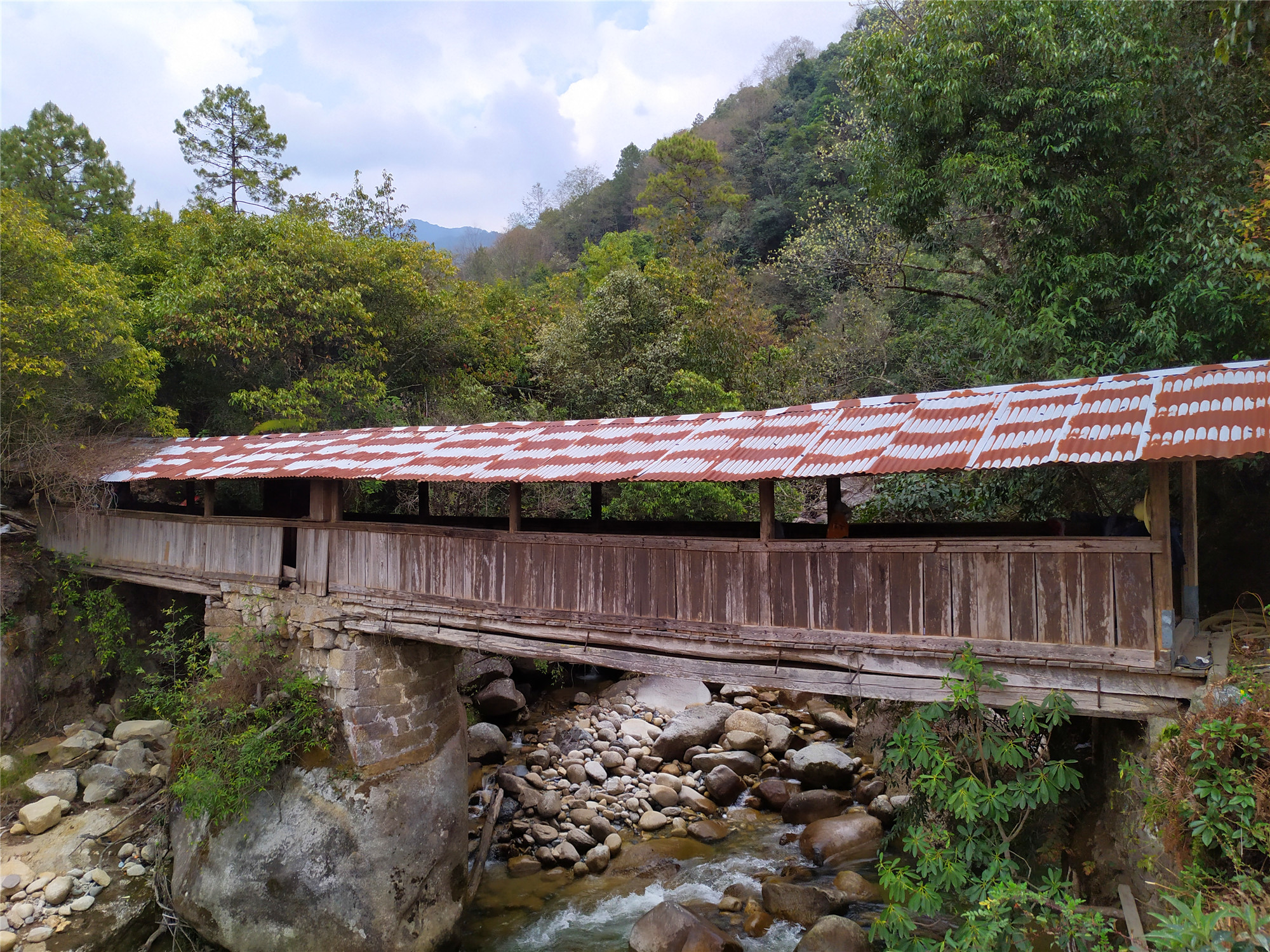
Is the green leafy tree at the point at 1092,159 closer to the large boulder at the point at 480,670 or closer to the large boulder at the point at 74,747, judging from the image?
the large boulder at the point at 480,670

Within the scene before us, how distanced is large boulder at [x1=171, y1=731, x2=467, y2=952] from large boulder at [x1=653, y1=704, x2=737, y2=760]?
16.8 ft

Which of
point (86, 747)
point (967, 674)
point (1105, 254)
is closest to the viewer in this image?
point (967, 674)

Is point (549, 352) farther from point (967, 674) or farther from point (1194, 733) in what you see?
point (1194, 733)

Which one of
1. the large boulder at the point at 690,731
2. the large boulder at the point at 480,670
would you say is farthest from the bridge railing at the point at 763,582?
the large boulder at the point at 690,731

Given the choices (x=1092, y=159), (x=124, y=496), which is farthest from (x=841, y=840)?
(x=124, y=496)

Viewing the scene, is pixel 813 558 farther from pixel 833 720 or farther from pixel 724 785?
pixel 833 720

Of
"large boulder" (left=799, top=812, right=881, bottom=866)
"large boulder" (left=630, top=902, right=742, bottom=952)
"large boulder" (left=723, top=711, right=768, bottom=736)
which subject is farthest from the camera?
"large boulder" (left=723, top=711, right=768, bottom=736)

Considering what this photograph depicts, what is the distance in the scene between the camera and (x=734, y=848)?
1131cm

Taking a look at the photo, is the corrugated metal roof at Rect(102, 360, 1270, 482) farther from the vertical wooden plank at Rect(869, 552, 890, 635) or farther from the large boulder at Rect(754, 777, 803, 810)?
the large boulder at Rect(754, 777, 803, 810)

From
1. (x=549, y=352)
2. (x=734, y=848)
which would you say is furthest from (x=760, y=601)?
(x=549, y=352)

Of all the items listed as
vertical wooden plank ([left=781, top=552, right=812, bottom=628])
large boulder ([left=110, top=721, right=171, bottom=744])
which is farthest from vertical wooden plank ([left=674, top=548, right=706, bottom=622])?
large boulder ([left=110, top=721, right=171, bottom=744])

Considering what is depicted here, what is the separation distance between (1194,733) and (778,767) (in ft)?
29.7

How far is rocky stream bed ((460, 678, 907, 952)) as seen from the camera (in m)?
9.45

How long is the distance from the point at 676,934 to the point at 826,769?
4891 mm
